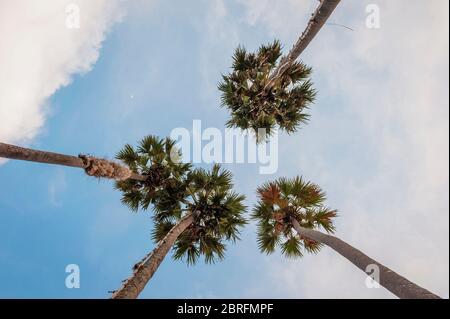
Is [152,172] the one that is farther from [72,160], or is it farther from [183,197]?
[72,160]

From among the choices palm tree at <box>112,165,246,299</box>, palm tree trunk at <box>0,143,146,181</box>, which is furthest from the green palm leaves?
palm tree trunk at <box>0,143,146,181</box>

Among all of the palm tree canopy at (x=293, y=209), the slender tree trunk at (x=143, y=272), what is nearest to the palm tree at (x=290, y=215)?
the palm tree canopy at (x=293, y=209)

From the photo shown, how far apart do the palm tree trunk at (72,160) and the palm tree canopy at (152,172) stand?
2.80 m

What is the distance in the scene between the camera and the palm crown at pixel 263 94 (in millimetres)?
12719

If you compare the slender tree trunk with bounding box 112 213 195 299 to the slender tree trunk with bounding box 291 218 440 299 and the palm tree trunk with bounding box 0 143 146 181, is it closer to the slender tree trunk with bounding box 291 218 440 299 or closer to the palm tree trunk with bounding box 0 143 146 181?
the palm tree trunk with bounding box 0 143 146 181

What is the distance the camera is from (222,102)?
13.5 meters

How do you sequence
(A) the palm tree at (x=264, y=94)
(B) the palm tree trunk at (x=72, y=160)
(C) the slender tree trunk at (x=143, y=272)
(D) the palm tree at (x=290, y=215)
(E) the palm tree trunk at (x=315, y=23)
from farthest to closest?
1. (A) the palm tree at (x=264, y=94)
2. (D) the palm tree at (x=290, y=215)
3. (E) the palm tree trunk at (x=315, y=23)
4. (B) the palm tree trunk at (x=72, y=160)
5. (C) the slender tree trunk at (x=143, y=272)

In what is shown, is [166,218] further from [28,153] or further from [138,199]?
[28,153]

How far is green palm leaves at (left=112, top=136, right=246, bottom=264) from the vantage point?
9914mm

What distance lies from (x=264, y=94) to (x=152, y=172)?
5.68 m

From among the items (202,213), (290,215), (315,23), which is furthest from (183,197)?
(315,23)

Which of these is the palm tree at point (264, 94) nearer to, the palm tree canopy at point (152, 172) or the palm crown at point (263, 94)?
the palm crown at point (263, 94)

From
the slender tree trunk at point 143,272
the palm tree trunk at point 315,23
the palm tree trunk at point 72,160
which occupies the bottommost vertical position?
the slender tree trunk at point 143,272
